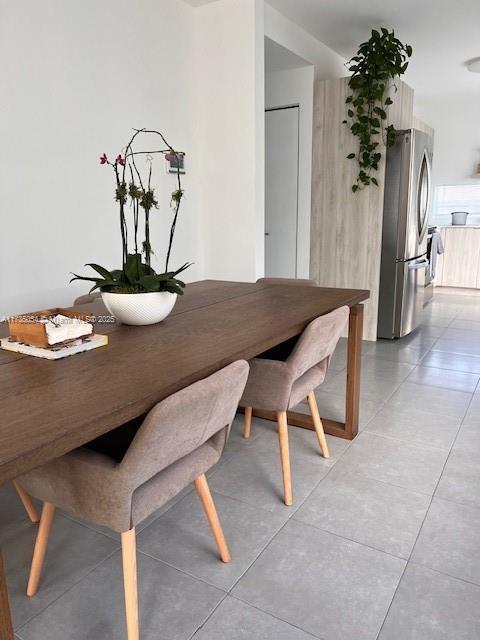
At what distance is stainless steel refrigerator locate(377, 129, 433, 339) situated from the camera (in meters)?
4.11

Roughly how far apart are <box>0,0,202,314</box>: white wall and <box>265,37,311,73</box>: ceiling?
76cm

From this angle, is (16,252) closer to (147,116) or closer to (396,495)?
(147,116)

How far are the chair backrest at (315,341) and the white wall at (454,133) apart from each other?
5.92 m

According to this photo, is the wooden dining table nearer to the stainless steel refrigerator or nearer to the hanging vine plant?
the stainless steel refrigerator

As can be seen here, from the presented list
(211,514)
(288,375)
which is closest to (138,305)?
(288,375)

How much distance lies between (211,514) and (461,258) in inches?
243

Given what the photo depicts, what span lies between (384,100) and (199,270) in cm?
203

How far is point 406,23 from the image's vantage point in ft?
13.2

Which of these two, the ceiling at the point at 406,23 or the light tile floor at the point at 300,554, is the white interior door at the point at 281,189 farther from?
the light tile floor at the point at 300,554

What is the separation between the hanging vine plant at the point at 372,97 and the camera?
388cm

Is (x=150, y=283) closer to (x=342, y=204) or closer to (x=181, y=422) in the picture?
(x=181, y=422)

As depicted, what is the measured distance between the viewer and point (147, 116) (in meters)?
3.27

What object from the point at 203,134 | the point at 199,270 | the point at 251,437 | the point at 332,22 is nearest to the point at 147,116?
the point at 203,134

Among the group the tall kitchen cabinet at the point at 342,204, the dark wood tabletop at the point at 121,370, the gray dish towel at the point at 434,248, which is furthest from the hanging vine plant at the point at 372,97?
the dark wood tabletop at the point at 121,370
